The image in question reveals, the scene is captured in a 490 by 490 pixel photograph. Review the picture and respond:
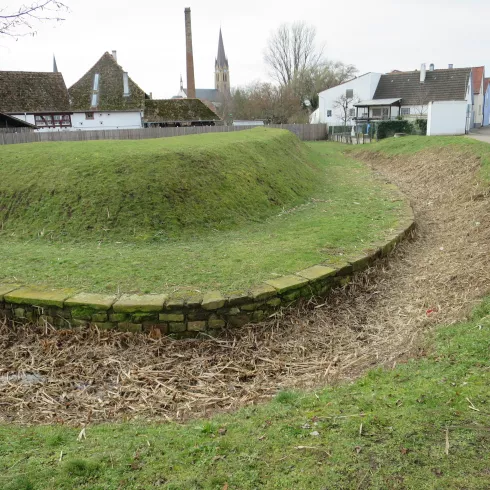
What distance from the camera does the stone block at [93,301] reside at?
4.51 metres

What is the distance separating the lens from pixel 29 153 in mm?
9414

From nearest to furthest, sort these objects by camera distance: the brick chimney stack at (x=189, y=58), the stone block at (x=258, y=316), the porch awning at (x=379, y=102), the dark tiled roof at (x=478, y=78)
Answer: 1. the stone block at (x=258, y=316)
2. the porch awning at (x=379, y=102)
3. the brick chimney stack at (x=189, y=58)
4. the dark tiled roof at (x=478, y=78)

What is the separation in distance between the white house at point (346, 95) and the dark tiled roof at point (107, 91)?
17.5 m

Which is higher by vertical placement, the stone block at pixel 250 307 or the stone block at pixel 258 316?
the stone block at pixel 250 307

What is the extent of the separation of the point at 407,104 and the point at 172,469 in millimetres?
41141

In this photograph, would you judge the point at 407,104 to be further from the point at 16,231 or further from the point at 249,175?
the point at 16,231

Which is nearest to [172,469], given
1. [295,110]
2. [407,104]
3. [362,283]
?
[362,283]

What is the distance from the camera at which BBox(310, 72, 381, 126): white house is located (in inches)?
1607

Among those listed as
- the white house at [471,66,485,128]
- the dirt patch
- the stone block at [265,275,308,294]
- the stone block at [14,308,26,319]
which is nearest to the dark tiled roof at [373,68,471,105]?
the white house at [471,66,485,128]

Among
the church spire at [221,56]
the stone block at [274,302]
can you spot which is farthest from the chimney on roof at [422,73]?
the church spire at [221,56]

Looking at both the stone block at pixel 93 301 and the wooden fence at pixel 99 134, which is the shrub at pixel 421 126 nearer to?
the wooden fence at pixel 99 134

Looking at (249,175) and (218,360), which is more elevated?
(249,175)

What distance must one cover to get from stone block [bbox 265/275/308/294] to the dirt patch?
0.27 meters

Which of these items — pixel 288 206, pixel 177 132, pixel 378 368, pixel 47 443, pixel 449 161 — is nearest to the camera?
pixel 47 443
